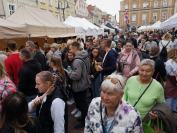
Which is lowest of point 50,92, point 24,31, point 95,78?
point 95,78

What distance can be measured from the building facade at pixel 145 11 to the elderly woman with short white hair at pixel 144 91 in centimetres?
8179

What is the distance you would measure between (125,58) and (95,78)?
1100mm

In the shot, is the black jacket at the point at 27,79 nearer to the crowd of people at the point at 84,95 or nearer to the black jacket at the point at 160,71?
the crowd of people at the point at 84,95

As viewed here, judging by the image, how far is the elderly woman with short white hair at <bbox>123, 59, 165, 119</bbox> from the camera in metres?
3.51

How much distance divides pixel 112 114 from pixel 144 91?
1.04m

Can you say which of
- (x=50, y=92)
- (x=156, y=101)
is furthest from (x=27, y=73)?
(x=156, y=101)

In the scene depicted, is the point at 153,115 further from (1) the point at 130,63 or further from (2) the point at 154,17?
(2) the point at 154,17

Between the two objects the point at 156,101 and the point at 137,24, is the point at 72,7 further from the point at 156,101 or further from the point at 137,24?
the point at 156,101

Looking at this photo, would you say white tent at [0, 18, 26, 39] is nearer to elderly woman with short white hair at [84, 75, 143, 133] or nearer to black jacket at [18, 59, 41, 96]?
black jacket at [18, 59, 41, 96]

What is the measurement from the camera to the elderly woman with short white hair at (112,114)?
8.55 feet

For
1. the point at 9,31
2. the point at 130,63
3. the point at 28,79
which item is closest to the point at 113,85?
the point at 28,79

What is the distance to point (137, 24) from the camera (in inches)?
3546

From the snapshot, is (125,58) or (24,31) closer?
(125,58)

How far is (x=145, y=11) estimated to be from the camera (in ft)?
290
